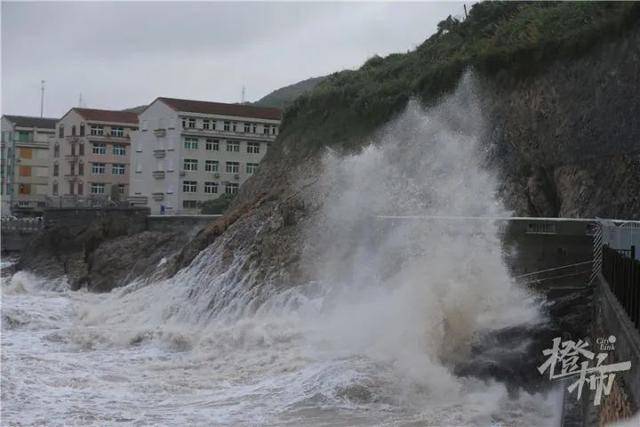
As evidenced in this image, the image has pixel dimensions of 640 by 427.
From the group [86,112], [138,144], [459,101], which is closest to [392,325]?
[459,101]

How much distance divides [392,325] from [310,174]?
1771cm

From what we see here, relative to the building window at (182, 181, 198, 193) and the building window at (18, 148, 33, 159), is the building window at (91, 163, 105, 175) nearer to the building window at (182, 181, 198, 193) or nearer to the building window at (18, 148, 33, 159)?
the building window at (182, 181, 198, 193)

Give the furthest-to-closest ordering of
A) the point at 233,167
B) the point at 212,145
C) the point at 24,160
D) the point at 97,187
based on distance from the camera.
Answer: the point at 24,160 < the point at 97,187 < the point at 233,167 < the point at 212,145

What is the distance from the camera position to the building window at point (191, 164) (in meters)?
61.1

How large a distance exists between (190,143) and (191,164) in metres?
1.47

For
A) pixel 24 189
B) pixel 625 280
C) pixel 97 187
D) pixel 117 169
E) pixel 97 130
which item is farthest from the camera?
pixel 24 189

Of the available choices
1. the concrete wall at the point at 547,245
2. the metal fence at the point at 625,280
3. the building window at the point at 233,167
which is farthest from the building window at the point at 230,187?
the metal fence at the point at 625,280

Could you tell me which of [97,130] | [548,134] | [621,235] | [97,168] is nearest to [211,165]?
[97,168]

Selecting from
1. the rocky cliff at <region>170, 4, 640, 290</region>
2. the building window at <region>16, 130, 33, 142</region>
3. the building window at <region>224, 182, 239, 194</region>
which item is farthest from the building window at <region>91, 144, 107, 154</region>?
the rocky cliff at <region>170, 4, 640, 290</region>

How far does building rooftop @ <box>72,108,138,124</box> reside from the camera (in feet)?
237

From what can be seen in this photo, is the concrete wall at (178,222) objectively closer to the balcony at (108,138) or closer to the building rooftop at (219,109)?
the building rooftop at (219,109)

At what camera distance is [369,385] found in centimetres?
1439

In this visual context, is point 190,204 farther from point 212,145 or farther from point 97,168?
point 97,168

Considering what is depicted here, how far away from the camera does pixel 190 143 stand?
2410 inches
